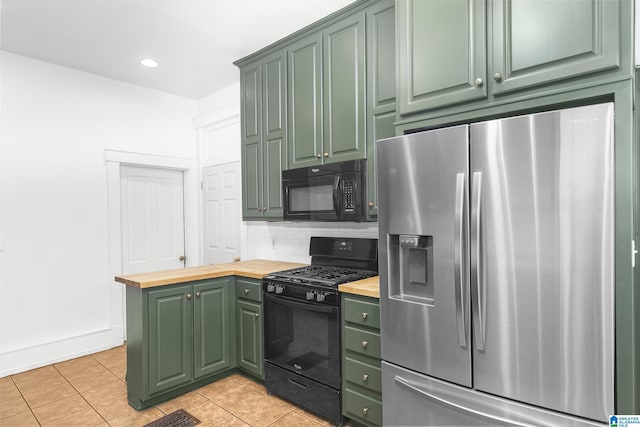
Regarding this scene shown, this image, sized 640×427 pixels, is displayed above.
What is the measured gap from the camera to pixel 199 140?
458 cm

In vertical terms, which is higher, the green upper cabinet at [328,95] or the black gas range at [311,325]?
the green upper cabinet at [328,95]

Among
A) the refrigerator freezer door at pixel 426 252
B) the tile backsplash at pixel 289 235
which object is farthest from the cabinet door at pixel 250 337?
→ the refrigerator freezer door at pixel 426 252

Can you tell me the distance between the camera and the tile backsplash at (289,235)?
2957mm

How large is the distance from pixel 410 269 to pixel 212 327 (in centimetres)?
181

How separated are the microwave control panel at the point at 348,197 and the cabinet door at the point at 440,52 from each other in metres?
0.74

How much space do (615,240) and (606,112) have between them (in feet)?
1.48

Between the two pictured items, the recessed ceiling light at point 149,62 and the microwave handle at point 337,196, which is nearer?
the microwave handle at point 337,196

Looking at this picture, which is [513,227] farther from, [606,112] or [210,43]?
[210,43]

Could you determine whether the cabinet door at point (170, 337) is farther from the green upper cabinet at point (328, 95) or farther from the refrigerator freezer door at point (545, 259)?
the refrigerator freezer door at point (545, 259)

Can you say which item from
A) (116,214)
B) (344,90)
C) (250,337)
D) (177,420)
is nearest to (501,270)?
(344,90)

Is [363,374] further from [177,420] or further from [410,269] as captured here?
[177,420]

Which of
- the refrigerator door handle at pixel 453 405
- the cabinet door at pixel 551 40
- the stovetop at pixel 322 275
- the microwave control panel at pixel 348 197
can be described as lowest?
the refrigerator door handle at pixel 453 405

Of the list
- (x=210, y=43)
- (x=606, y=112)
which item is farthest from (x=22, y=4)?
(x=606, y=112)

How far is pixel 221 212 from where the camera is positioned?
430cm
